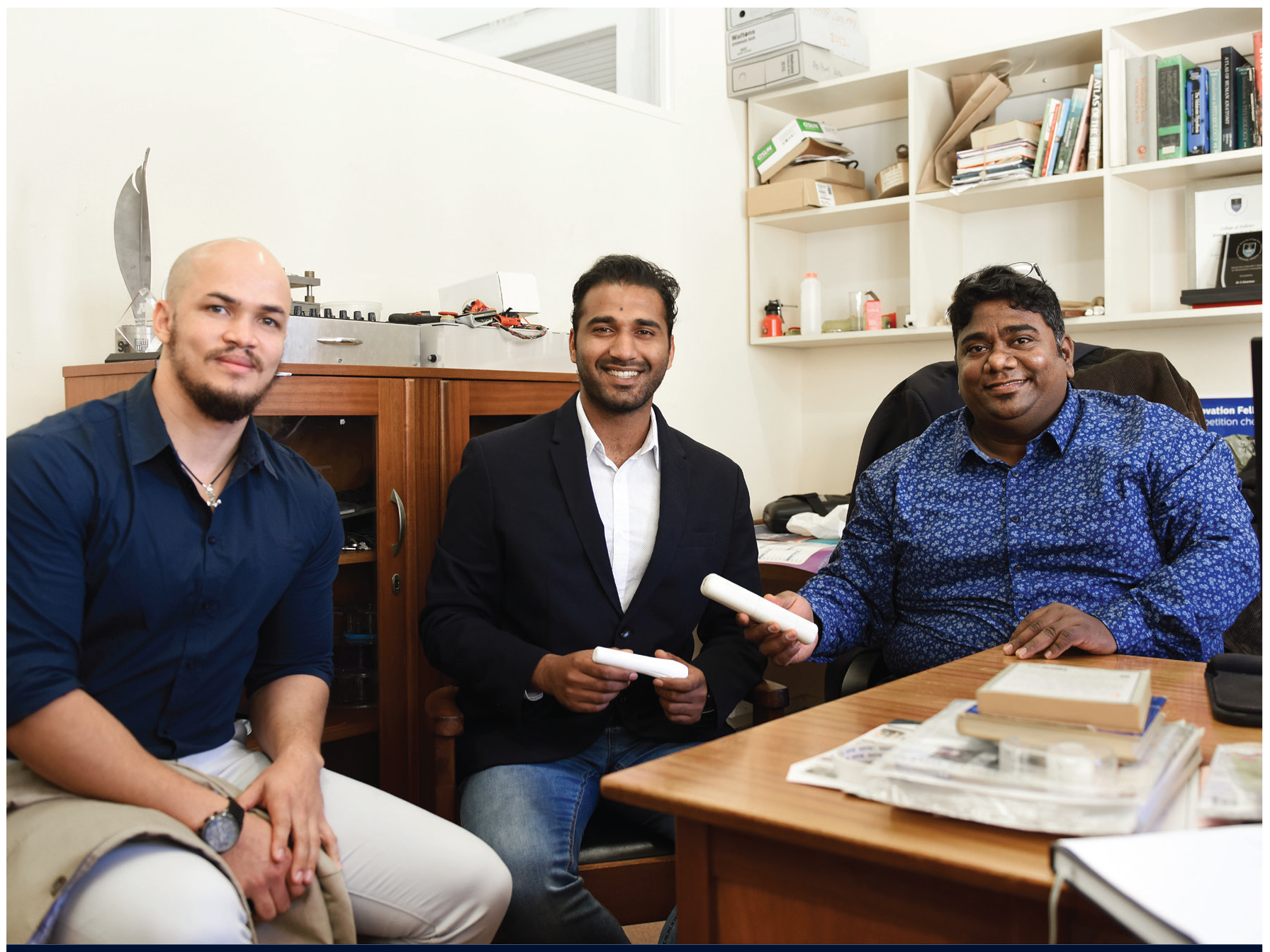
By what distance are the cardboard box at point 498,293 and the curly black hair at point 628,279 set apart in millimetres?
438

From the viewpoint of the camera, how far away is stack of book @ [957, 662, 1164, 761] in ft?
3.22

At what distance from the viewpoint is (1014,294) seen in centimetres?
206

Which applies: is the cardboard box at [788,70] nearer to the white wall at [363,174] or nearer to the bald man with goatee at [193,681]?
the white wall at [363,174]

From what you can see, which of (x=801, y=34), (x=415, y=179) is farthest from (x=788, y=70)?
(x=415, y=179)

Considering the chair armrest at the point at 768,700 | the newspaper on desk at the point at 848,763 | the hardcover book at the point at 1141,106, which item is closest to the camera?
the newspaper on desk at the point at 848,763

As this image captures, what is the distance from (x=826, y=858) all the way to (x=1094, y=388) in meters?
1.96

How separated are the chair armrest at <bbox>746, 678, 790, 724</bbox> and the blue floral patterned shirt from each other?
11 cm

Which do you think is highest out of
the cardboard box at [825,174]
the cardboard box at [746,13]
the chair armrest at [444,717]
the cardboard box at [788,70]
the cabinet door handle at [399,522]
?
the cardboard box at [746,13]

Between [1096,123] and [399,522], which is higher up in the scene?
[1096,123]

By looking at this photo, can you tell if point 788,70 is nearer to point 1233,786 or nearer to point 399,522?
point 399,522

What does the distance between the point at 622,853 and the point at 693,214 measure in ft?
8.16

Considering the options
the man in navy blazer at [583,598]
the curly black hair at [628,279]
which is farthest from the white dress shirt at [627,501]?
the curly black hair at [628,279]

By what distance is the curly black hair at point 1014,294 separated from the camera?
6.76 feet

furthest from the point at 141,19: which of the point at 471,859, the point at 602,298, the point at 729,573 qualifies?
the point at 471,859
